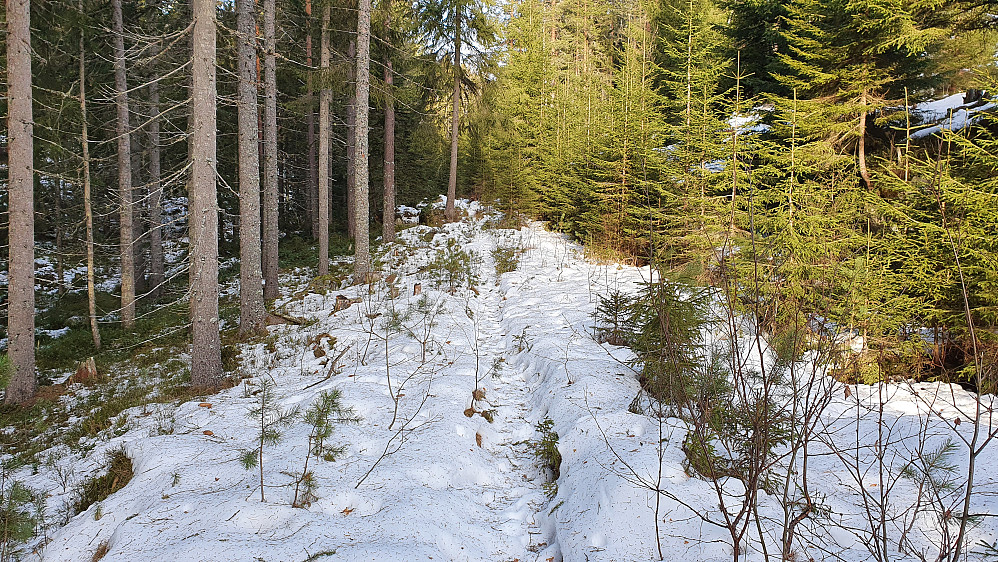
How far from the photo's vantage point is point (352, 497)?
159 inches

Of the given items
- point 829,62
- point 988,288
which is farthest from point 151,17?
point 988,288

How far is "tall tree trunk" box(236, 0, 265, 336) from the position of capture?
9594 millimetres

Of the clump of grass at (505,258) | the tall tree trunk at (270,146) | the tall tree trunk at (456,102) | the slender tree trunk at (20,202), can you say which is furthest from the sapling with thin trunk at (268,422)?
the tall tree trunk at (456,102)

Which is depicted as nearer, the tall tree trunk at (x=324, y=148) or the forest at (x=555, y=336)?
the forest at (x=555, y=336)

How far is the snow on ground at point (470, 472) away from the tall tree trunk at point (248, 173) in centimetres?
262

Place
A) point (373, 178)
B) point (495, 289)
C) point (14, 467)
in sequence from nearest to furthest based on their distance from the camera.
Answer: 1. point (14, 467)
2. point (495, 289)
3. point (373, 178)

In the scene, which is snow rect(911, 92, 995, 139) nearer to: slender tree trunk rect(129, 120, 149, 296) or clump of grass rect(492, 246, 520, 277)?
clump of grass rect(492, 246, 520, 277)

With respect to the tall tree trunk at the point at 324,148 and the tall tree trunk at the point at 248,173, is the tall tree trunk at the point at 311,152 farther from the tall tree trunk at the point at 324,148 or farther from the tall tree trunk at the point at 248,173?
the tall tree trunk at the point at 248,173

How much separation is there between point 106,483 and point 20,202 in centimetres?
660

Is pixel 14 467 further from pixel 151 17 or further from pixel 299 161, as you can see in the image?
pixel 299 161

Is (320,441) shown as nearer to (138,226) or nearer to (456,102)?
(138,226)

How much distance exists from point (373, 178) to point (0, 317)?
47.6 feet

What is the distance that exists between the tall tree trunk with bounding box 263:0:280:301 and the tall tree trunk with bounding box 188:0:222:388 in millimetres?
4087

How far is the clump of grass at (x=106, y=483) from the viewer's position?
4.42m
